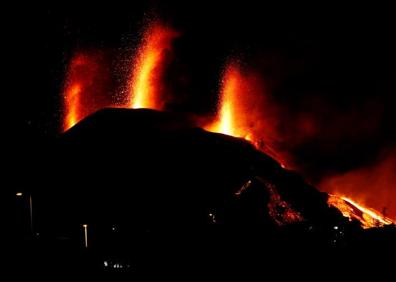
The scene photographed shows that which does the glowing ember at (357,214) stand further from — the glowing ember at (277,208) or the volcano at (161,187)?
the glowing ember at (277,208)

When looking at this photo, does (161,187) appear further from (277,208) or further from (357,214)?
(357,214)

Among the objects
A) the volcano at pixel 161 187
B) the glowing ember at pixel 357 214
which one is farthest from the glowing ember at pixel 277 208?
the glowing ember at pixel 357 214

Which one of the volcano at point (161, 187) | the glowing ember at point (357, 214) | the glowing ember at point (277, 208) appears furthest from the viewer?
the glowing ember at point (357, 214)

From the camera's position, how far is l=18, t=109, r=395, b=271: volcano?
82.5ft

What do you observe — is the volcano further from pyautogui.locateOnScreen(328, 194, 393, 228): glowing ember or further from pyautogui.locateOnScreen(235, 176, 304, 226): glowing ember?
pyautogui.locateOnScreen(328, 194, 393, 228): glowing ember

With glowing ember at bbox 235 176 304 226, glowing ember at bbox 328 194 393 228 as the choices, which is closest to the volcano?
glowing ember at bbox 235 176 304 226

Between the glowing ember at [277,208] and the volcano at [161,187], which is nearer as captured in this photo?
the volcano at [161,187]

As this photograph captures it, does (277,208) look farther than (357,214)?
No

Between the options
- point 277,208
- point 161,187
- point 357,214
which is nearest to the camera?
point 277,208

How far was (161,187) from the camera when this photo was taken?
28.0 m

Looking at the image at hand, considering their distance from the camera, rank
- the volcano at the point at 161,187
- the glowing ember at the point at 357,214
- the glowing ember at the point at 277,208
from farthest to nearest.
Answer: the glowing ember at the point at 357,214 < the glowing ember at the point at 277,208 < the volcano at the point at 161,187

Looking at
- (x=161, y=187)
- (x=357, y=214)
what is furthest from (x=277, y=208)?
(x=161, y=187)

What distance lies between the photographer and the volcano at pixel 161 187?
25.1 m

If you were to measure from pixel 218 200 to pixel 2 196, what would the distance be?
1383 cm
